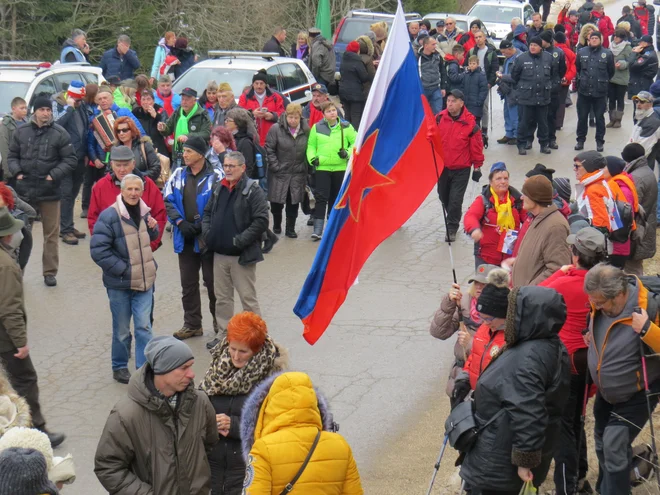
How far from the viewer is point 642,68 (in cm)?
2006

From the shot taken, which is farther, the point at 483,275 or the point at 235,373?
the point at 483,275

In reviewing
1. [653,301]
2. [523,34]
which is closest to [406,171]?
[653,301]

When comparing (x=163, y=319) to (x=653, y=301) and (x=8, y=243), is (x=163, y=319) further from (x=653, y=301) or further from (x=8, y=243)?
(x=653, y=301)

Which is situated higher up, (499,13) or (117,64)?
(499,13)

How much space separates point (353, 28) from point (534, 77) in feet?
29.1

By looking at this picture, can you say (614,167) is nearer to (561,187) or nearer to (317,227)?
(561,187)

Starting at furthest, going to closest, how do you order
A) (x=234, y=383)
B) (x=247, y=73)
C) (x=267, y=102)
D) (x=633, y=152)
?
(x=247, y=73) → (x=267, y=102) → (x=633, y=152) → (x=234, y=383)

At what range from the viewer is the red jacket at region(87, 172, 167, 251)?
9680 mm

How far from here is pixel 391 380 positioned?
9.15 meters

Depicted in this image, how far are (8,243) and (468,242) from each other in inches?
289

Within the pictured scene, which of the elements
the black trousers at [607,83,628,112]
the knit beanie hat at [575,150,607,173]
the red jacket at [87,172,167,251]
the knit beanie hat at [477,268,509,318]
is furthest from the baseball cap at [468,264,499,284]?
the black trousers at [607,83,628,112]

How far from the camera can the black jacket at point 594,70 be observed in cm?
1756

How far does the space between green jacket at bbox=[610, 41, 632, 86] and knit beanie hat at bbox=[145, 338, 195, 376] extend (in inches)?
616

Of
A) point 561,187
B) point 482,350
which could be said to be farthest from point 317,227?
point 482,350
